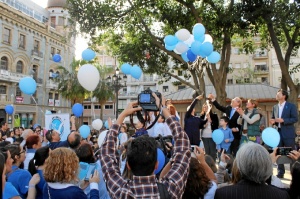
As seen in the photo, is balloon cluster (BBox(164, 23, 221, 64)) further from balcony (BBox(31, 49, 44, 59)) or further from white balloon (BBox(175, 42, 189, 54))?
balcony (BBox(31, 49, 44, 59))

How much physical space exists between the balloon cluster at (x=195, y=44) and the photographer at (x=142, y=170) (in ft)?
17.6

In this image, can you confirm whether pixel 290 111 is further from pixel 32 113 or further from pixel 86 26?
pixel 32 113

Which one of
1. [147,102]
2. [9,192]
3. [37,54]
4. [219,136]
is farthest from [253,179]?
[37,54]

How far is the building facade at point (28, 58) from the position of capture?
30.1m

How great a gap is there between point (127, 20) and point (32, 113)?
78.2 feet

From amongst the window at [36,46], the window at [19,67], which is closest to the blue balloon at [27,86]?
the window at [19,67]

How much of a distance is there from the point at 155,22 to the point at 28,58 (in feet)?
75.1

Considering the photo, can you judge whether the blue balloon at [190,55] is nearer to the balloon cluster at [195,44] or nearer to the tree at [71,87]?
the balloon cluster at [195,44]

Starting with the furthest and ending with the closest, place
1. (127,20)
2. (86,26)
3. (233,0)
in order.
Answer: (127,20) < (86,26) < (233,0)

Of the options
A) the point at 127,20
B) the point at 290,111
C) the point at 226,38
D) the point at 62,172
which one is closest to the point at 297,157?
the point at 62,172

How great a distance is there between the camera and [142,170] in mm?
1953

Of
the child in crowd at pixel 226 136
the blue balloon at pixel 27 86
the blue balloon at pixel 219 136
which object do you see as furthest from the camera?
the blue balloon at pixel 27 86

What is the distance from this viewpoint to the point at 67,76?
103 feet

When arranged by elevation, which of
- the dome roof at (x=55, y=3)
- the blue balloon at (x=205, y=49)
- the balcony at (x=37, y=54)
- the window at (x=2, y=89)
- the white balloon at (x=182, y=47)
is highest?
the dome roof at (x=55, y=3)
